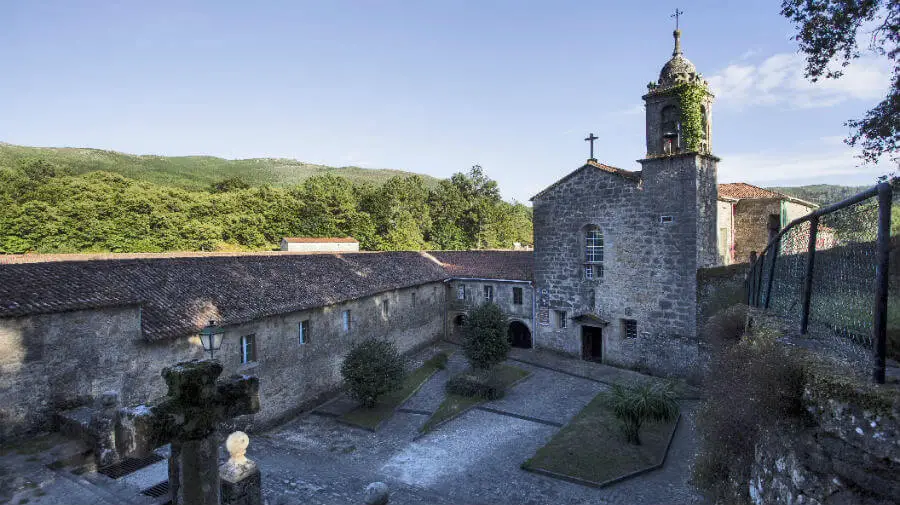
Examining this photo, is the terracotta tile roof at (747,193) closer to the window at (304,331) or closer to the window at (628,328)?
the window at (628,328)

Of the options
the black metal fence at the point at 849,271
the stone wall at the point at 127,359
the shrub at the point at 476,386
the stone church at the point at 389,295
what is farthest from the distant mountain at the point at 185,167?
the black metal fence at the point at 849,271

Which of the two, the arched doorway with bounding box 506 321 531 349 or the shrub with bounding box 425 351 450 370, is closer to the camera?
the shrub with bounding box 425 351 450 370

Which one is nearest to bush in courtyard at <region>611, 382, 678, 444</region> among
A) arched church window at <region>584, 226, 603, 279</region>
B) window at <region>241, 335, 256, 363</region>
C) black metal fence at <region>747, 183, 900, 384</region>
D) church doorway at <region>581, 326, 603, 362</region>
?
black metal fence at <region>747, 183, 900, 384</region>

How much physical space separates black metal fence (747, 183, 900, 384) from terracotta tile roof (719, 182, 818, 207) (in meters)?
18.4

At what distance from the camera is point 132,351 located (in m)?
12.2

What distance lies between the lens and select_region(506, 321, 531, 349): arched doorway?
2594 centimetres

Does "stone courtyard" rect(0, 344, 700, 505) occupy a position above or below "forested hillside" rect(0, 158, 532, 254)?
below

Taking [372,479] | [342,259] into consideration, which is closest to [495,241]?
[342,259]

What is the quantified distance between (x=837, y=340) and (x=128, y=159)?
14075 cm

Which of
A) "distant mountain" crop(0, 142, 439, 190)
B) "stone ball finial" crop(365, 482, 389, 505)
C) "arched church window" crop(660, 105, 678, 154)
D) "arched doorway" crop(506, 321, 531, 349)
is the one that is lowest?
"arched doorway" crop(506, 321, 531, 349)

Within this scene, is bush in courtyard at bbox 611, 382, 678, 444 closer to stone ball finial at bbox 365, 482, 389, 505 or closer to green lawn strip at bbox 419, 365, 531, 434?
Answer: green lawn strip at bbox 419, 365, 531, 434

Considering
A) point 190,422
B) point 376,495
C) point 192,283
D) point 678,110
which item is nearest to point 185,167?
point 192,283

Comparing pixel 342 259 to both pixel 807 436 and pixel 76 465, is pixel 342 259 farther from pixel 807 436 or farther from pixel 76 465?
pixel 807 436

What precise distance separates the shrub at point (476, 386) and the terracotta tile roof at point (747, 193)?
44.9ft
